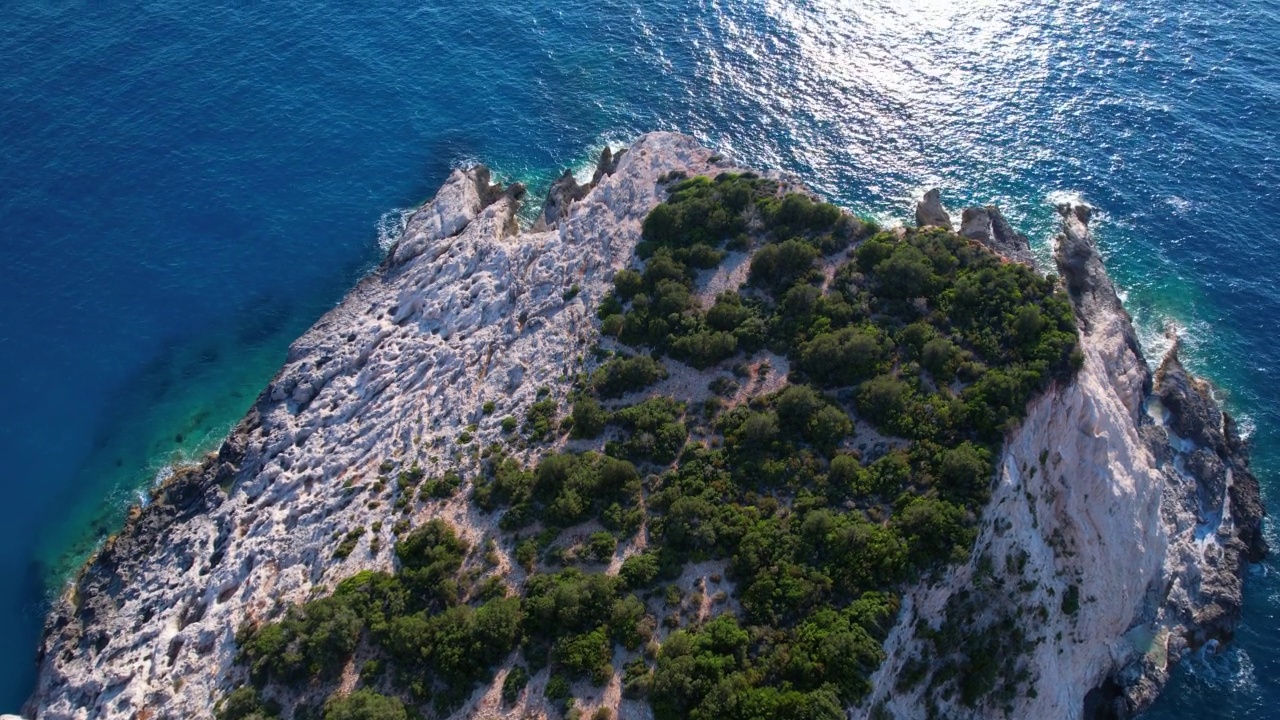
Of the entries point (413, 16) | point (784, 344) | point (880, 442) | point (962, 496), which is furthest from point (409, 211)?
point (962, 496)

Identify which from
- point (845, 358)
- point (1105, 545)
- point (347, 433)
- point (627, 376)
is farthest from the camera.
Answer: point (347, 433)

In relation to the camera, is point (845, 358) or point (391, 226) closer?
point (845, 358)

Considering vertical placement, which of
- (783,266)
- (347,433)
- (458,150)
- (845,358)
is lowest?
(347,433)

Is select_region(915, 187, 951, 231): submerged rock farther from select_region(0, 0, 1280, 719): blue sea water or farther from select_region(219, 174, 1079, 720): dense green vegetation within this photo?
select_region(219, 174, 1079, 720): dense green vegetation

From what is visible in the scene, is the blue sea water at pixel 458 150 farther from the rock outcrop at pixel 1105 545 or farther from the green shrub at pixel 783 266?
the green shrub at pixel 783 266

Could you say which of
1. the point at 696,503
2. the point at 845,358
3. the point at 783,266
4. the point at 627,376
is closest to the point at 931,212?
the point at 783,266

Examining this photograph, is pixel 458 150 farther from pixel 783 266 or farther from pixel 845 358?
pixel 845 358
